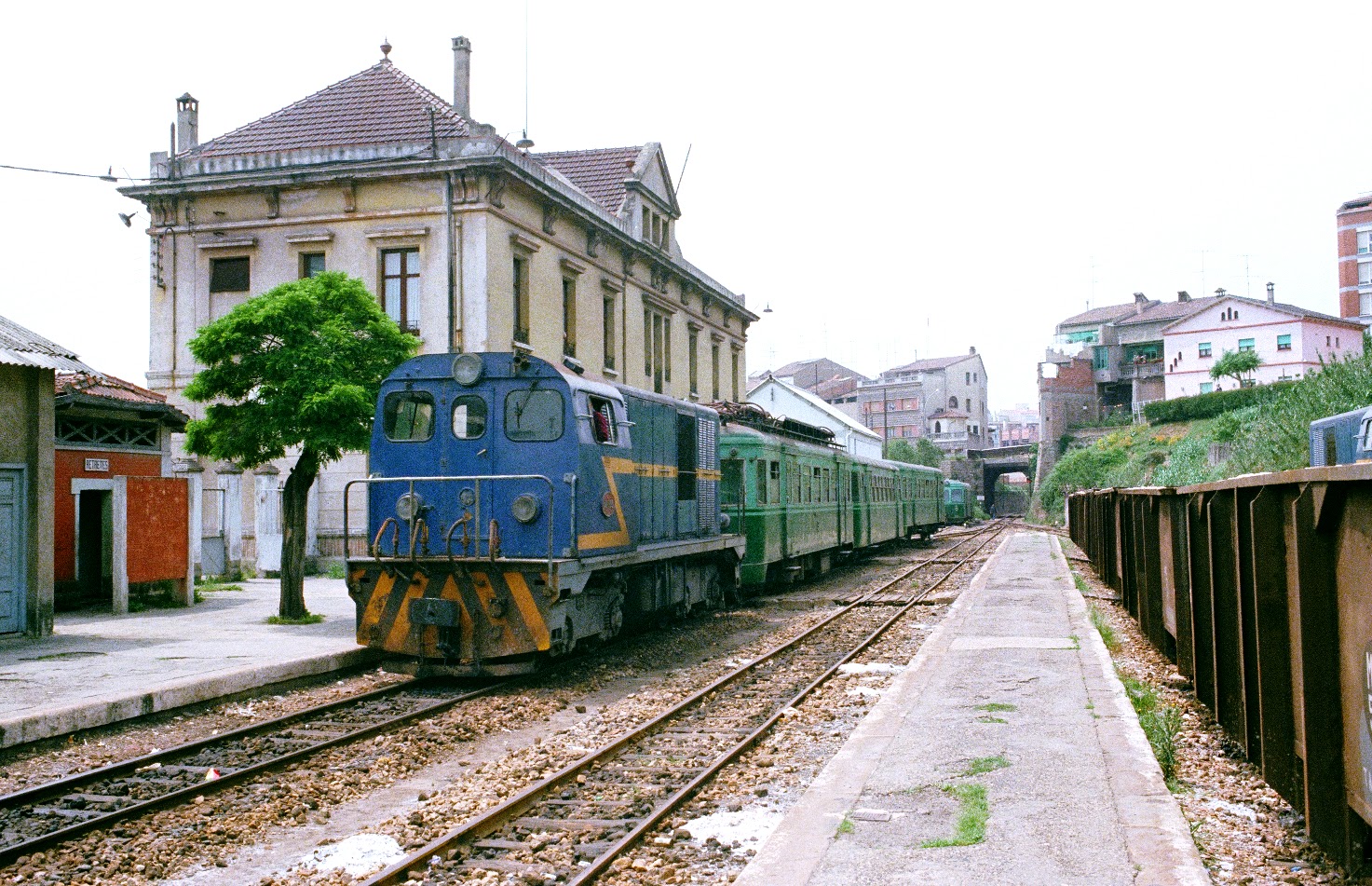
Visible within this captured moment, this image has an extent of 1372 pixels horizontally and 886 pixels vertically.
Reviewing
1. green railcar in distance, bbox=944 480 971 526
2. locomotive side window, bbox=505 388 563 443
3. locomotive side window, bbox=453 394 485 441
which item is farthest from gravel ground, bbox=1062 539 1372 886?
green railcar in distance, bbox=944 480 971 526

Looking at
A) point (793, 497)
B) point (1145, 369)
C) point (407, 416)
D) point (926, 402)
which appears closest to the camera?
point (407, 416)

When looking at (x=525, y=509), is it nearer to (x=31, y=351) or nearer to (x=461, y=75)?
(x=31, y=351)

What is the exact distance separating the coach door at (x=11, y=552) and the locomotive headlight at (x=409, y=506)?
5.52 meters

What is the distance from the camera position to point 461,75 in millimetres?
27094

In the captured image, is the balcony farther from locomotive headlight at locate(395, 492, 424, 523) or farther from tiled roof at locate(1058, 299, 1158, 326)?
locomotive headlight at locate(395, 492, 424, 523)

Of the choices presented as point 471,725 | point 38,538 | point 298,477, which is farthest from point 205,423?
point 471,725

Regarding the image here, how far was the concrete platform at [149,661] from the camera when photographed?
944 centimetres

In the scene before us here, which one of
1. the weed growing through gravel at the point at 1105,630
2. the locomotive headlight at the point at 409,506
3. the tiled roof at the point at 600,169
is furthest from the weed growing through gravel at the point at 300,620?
the tiled roof at the point at 600,169

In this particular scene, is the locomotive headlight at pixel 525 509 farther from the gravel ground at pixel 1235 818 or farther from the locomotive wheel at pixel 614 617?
the gravel ground at pixel 1235 818

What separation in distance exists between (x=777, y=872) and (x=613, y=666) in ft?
25.9

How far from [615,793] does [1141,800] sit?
3234mm

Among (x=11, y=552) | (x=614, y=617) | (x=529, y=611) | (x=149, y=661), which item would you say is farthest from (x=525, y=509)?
(x=11, y=552)

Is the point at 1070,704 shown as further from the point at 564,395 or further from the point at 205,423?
the point at 205,423

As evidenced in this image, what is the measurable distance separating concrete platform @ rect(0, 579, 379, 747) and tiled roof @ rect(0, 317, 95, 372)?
3364 mm
